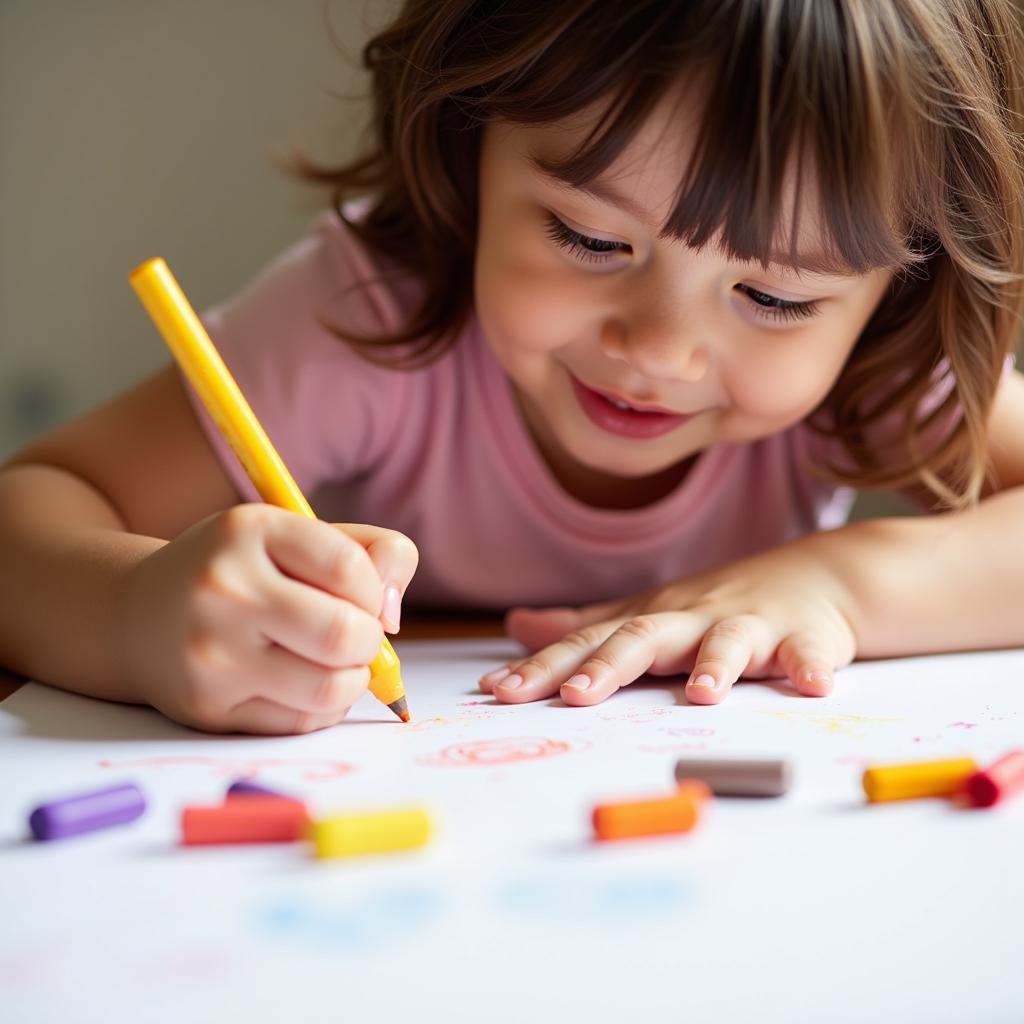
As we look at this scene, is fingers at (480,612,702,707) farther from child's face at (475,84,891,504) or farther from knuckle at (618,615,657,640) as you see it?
child's face at (475,84,891,504)

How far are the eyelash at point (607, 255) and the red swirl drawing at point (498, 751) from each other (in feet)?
0.78

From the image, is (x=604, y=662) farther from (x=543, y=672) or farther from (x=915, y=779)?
(x=915, y=779)

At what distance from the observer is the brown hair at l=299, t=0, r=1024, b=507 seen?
1.73ft

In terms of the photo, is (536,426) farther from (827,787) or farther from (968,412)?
(827,787)

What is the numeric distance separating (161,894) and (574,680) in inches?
9.5

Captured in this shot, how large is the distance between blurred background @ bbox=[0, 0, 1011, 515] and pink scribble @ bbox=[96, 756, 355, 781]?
98 cm

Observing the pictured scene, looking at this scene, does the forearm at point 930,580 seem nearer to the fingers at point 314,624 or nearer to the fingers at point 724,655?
the fingers at point 724,655

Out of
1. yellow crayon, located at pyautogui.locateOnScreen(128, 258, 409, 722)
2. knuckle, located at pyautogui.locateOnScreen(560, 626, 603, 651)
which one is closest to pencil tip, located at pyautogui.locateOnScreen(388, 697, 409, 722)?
yellow crayon, located at pyautogui.locateOnScreen(128, 258, 409, 722)

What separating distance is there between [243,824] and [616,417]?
0.38m

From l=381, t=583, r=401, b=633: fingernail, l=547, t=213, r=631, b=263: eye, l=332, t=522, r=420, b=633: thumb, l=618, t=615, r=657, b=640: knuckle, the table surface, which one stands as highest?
l=547, t=213, r=631, b=263: eye

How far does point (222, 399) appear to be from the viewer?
0.50 m

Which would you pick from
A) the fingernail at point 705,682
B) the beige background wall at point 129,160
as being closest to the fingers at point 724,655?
the fingernail at point 705,682

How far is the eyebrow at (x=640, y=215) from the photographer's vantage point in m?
0.57

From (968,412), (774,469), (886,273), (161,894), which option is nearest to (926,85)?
(886,273)
